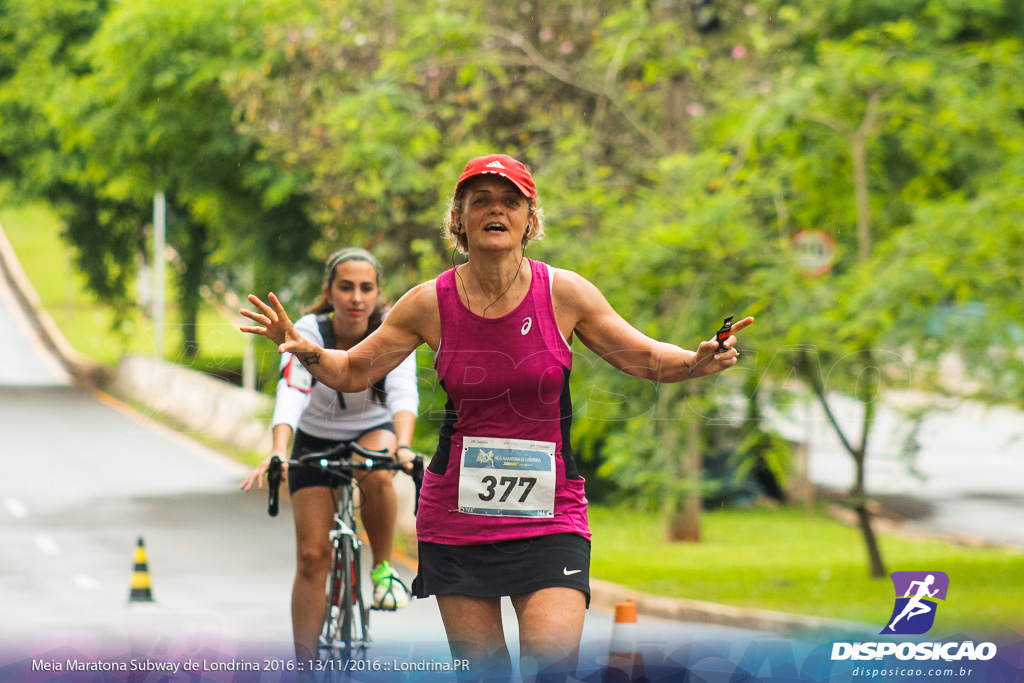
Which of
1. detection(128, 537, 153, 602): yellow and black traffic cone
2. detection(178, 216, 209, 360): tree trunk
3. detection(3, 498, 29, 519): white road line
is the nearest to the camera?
detection(128, 537, 153, 602): yellow and black traffic cone

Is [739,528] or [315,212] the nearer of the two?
[315,212]

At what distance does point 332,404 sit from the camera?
19.4 feet

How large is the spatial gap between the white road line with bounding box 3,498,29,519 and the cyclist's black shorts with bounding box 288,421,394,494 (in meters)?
9.35

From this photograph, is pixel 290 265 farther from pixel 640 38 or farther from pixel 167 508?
pixel 640 38

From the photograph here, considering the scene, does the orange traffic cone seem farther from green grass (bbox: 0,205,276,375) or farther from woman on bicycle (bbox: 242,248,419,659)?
green grass (bbox: 0,205,276,375)

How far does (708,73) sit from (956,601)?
6.05 m

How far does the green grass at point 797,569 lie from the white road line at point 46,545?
15.1ft

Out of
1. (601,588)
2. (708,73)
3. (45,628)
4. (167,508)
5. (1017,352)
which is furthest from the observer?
(167,508)

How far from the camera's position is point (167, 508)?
15.0 meters

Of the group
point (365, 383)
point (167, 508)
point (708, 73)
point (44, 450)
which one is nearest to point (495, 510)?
point (365, 383)

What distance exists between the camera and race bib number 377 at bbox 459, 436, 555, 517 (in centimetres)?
360

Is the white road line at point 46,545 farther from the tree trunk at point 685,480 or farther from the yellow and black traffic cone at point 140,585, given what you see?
the tree trunk at point 685,480

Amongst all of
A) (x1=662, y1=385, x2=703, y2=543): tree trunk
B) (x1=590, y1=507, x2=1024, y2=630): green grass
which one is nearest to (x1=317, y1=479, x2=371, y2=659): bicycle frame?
(x1=590, y1=507, x2=1024, y2=630): green grass

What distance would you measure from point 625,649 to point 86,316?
40.9m
